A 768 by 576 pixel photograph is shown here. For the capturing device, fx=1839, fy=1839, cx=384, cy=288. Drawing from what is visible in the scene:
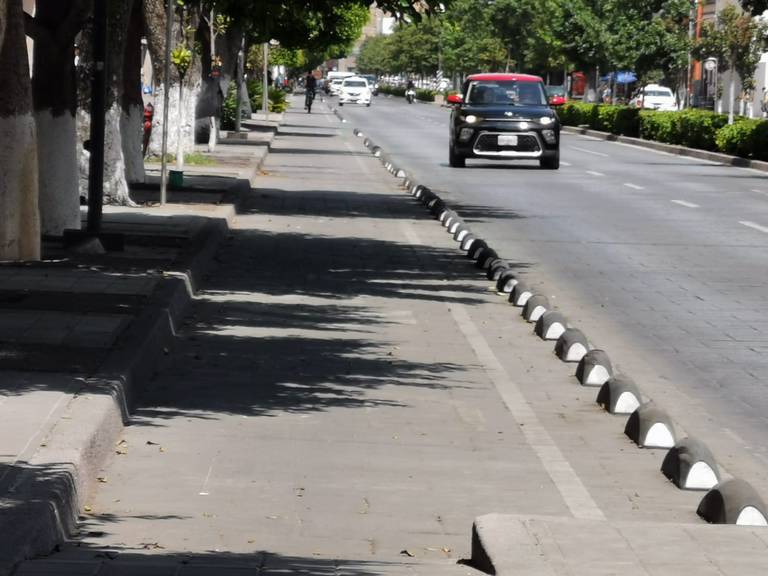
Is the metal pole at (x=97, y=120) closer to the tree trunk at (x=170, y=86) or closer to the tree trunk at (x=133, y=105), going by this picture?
the tree trunk at (x=133, y=105)

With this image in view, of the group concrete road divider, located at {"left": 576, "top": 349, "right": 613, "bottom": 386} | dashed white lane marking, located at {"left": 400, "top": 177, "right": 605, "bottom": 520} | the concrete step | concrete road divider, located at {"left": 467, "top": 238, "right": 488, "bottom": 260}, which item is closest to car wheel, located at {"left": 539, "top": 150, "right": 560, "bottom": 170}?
concrete road divider, located at {"left": 467, "top": 238, "right": 488, "bottom": 260}

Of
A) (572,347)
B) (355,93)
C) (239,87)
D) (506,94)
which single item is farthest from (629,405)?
(355,93)

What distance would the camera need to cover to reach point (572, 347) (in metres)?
11.7

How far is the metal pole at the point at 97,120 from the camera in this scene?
53.1 ft

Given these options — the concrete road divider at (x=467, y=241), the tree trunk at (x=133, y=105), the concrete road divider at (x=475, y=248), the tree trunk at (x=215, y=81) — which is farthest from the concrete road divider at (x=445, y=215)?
the tree trunk at (x=215, y=81)

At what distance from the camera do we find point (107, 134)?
67.8 ft

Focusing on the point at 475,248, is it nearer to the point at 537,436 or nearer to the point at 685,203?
the point at 537,436

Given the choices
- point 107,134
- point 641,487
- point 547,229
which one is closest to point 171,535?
point 641,487

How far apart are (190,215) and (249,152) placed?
745 inches

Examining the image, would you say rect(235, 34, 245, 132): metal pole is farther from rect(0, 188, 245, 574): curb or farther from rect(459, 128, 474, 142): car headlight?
rect(0, 188, 245, 574): curb

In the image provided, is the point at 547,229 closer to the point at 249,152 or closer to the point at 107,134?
the point at 107,134

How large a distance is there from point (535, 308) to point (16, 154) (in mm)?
4400

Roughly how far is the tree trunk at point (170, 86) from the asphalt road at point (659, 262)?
4.54 meters

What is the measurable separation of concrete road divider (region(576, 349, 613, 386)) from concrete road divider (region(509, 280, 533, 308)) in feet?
11.7
